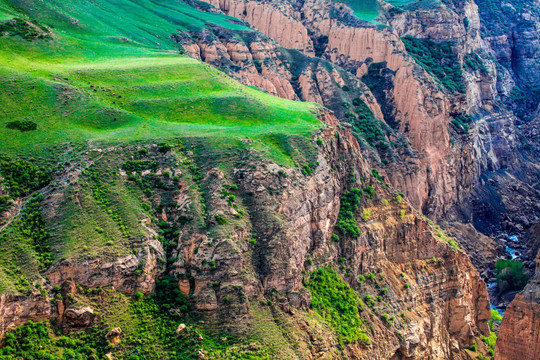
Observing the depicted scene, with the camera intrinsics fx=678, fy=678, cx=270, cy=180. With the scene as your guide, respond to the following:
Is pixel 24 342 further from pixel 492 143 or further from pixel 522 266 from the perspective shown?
pixel 492 143

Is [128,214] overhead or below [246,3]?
below

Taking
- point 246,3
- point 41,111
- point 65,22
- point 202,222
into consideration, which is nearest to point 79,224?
point 202,222

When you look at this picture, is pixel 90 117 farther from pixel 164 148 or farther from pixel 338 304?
pixel 338 304

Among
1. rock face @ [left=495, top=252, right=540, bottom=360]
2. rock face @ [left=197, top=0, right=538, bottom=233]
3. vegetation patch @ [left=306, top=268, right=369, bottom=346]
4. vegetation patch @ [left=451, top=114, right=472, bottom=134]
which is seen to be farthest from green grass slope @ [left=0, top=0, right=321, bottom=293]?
vegetation patch @ [left=451, top=114, right=472, bottom=134]

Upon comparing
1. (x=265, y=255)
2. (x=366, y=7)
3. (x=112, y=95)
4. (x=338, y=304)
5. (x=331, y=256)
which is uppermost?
(x=366, y=7)

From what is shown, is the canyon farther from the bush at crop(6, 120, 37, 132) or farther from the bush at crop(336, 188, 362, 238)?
the bush at crop(6, 120, 37, 132)

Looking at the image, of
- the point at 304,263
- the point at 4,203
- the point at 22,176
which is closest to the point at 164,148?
the point at 22,176
